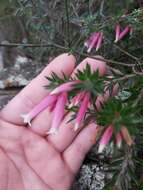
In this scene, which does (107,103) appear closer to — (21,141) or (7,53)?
(21,141)

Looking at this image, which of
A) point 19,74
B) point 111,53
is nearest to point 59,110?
point 111,53

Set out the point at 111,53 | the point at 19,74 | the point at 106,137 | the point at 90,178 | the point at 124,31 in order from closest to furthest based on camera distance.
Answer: the point at 106,137, the point at 90,178, the point at 124,31, the point at 111,53, the point at 19,74

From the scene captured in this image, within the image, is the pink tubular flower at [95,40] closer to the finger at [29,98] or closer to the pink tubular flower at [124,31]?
the pink tubular flower at [124,31]

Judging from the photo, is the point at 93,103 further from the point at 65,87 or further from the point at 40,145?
the point at 40,145

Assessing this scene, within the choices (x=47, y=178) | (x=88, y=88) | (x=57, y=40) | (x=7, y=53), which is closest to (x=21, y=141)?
(x=47, y=178)

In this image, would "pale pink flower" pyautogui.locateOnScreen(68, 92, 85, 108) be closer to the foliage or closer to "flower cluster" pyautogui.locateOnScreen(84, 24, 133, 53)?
the foliage

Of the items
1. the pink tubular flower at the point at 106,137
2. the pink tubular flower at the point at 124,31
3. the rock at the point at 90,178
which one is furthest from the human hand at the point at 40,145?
the pink tubular flower at the point at 106,137

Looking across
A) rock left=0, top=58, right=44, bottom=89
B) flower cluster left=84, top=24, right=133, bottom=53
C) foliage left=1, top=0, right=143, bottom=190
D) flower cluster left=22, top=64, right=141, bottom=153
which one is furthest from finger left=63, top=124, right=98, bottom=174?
rock left=0, top=58, right=44, bottom=89

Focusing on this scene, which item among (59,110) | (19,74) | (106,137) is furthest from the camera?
(19,74)
